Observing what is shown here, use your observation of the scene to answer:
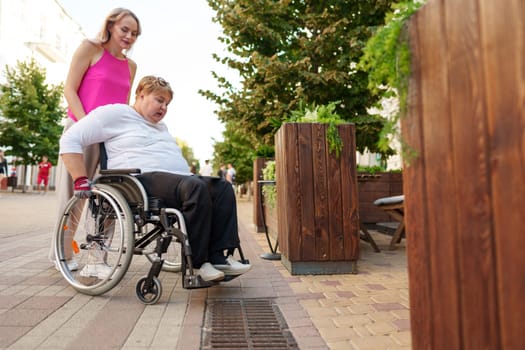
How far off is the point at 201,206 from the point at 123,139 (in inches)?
33.1

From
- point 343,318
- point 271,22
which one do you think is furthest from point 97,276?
point 271,22

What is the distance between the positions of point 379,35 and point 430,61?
0.22m

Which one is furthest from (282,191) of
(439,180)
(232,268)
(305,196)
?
(439,180)

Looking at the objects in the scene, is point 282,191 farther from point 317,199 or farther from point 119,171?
point 119,171

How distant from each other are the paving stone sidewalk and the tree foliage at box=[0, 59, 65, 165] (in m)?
17.7

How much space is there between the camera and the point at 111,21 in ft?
11.2

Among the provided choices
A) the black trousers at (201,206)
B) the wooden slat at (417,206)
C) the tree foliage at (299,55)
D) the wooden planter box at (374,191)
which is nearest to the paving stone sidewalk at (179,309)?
the black trousers at (201,206)

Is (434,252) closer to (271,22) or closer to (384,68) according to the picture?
(384,68)

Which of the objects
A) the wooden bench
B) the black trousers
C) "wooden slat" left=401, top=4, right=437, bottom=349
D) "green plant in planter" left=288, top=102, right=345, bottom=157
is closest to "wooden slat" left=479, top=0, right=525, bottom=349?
"wooden slat" left=401, top=4, right=437, bottom=349

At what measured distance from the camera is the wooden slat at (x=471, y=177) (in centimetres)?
99

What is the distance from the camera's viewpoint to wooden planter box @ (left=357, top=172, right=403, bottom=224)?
283 inches

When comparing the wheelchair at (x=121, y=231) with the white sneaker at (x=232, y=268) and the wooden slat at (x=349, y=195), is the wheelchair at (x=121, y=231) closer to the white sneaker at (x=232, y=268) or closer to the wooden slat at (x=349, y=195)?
the white sneaker at (x=232, y=268)

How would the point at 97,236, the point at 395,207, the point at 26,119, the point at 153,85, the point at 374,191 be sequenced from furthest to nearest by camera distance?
the point at 26,119, the point at 374,191, the point at 395,207, the point at 153,85, the point at 97,236

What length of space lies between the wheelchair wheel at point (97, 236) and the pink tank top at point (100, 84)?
881 mm
